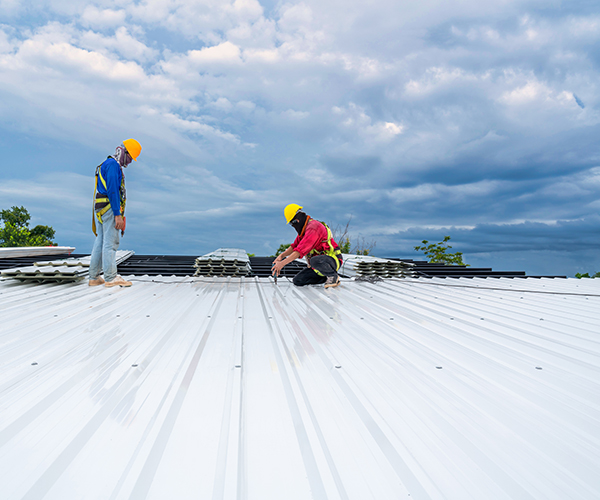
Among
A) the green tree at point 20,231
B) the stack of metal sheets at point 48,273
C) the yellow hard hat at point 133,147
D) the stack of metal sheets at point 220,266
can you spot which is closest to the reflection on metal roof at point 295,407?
the stack of metal sheets at point 48,273

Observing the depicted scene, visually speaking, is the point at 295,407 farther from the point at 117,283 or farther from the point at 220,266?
the point at 220,266

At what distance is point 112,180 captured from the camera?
172 inches

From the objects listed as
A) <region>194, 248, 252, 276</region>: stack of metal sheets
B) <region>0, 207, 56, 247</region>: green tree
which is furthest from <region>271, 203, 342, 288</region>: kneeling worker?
<region>0, 207, 56, 247</region>: green tree

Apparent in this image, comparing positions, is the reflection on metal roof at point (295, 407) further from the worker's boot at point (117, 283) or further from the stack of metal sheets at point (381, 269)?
the stack of metal sheets at point (381, 269)

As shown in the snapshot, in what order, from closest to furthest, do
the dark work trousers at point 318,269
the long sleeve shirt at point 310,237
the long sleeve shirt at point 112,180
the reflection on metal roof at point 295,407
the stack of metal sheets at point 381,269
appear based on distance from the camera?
the reflection on metal roof at point 295,407, the long sleeve shirt at point 112,180, the long sleeve shirt at point 310,237, the dark work trousers at point 318,269, the stack of metal sheets at point 381,269

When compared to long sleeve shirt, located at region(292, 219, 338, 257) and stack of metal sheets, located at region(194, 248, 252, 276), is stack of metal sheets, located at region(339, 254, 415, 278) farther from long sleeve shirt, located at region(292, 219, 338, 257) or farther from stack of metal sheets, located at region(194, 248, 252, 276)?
stack of metal sheets, located at region(194, 248, 252, 276)

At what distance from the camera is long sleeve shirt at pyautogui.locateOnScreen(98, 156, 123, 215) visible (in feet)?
14.4

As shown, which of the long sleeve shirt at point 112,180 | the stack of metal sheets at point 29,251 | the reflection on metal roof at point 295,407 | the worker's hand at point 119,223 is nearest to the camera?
the reflection on metal roof at point 295,407

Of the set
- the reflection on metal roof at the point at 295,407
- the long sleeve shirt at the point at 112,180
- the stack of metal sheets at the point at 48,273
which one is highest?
the long sleeve shirt at the point at 112,180

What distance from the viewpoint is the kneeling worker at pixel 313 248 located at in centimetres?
480

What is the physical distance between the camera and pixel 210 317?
3.01 m

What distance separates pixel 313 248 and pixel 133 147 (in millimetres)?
2988

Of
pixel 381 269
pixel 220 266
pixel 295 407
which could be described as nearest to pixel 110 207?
pixel 220 266

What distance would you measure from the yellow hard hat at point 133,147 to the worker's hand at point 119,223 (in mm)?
913
